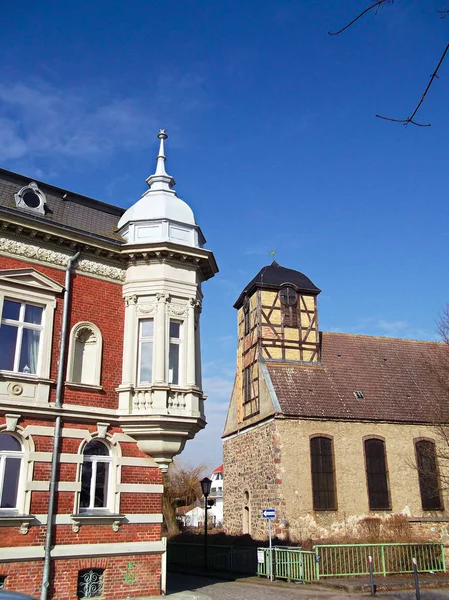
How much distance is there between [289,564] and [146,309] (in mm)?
10251

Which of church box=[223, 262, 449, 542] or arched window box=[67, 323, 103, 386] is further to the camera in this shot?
church box=[223, 262, 449, 542]

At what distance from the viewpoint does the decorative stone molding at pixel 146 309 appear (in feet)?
52.1

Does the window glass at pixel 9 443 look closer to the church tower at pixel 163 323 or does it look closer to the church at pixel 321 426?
the church tower at pixel 163 323

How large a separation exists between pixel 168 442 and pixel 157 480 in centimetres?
107

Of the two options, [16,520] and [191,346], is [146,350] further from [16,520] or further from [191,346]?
[16,520]

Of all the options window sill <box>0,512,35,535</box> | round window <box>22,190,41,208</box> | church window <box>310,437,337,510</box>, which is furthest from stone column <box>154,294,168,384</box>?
church window <box>310,437,337,510</box>

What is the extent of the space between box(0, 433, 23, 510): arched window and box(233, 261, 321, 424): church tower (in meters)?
16.8

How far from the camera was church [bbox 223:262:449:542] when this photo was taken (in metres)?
25.2

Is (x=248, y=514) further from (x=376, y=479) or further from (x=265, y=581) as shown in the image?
(x=265, y=581)

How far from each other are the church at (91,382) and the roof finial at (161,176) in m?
1.01

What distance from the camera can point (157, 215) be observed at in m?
16.7

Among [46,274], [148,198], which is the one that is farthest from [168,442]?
[148,198]

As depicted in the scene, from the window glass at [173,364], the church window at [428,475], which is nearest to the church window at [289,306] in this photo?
the church window at [428,475]

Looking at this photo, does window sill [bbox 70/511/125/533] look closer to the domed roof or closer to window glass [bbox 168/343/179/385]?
window glass [bbox 168/343/179/385]
